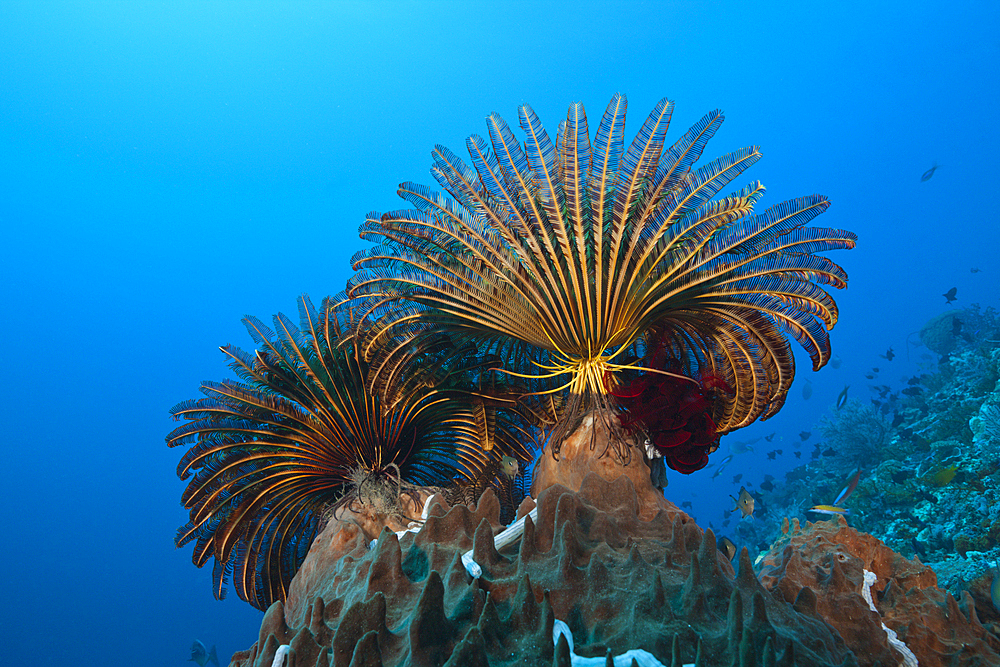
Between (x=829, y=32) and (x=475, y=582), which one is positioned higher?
(x=829, y=32)

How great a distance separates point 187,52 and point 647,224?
80.5 meters

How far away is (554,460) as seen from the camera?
12.2 feet

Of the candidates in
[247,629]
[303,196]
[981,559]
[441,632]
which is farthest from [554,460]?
[303,196]

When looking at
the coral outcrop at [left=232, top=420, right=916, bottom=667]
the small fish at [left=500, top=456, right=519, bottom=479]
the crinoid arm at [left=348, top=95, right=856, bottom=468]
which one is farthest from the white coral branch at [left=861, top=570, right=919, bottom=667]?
the small fish at [left=500, top=456, right=519, bottom=479]

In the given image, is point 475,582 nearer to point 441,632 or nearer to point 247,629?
point 441,632

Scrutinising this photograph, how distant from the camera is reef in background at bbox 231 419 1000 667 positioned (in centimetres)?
169

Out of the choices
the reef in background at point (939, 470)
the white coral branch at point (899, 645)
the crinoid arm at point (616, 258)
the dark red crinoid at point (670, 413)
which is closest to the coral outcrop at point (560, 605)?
the white coral branch at point (899, 645)

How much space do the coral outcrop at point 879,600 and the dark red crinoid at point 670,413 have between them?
3.03 ft

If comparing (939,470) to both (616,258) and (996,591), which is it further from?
(616,258)

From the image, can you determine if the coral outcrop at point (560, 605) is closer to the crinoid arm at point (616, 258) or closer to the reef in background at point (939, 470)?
the crinoid arm at point (616, 258)

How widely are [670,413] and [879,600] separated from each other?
1.54 meters

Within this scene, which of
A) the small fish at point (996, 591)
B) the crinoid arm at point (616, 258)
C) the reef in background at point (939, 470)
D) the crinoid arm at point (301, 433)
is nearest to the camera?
the small fish at point (996, 591)

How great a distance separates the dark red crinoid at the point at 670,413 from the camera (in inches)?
140

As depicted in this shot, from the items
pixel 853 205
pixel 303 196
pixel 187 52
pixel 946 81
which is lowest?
pixel 853 205
